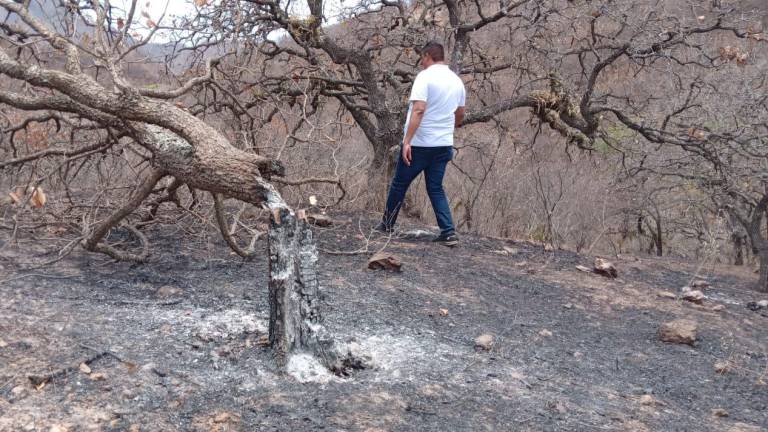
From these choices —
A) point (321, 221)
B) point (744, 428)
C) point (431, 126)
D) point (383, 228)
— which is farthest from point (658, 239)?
point (744, 428)

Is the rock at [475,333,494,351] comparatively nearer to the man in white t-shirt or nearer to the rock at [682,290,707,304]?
the man in white t-shirt

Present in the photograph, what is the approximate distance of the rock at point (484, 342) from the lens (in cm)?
345

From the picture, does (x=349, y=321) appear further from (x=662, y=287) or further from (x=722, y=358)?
(x=662, y=287)

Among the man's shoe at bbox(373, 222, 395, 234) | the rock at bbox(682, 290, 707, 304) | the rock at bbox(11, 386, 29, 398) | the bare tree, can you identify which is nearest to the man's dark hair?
the man's shoe at bbox(373, 222, 395, 234)

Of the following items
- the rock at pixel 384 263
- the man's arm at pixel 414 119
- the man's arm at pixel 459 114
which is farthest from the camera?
the man's arm at pixel 459 114

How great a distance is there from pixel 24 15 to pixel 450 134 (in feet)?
10.4

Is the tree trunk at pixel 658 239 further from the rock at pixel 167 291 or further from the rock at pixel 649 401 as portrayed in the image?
the rock at pixel 167 291

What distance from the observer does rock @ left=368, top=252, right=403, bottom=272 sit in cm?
452

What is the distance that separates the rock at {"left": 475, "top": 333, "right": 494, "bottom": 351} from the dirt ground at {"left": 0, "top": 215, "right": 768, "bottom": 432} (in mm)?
46

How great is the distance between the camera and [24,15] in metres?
4.77

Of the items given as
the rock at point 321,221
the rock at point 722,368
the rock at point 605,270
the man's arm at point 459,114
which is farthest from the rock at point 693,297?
the rock at point 321,221

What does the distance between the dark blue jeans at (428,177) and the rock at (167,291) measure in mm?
2082

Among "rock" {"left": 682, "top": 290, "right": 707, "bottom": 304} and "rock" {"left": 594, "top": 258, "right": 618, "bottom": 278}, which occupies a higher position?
"rock" {"left": 594, "top": 258, "right": 618, "bottom": 278}

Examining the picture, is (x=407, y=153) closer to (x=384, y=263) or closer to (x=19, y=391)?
(x=384, y=263)
